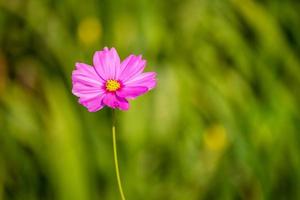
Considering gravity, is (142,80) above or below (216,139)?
below

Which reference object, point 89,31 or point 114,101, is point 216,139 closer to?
point 89,31

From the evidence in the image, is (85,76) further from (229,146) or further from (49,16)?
(49,16)

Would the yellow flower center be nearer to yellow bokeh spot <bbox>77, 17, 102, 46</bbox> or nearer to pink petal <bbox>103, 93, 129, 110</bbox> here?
pink petal <bbox>103, 93, 129, 110</bbox>

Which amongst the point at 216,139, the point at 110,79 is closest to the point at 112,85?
the point at 110,79

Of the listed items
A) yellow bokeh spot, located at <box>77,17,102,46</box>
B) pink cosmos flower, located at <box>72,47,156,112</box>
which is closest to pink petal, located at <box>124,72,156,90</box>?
pink cosmos flower, located at <box>72,47,156,112</box>

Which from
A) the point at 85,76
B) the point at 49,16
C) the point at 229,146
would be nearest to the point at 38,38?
the point at 49,16

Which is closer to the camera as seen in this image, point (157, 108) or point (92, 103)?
point (92, 103)

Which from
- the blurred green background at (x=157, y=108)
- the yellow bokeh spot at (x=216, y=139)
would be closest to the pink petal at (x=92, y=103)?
the blurred green background at (x=157, y=108)
